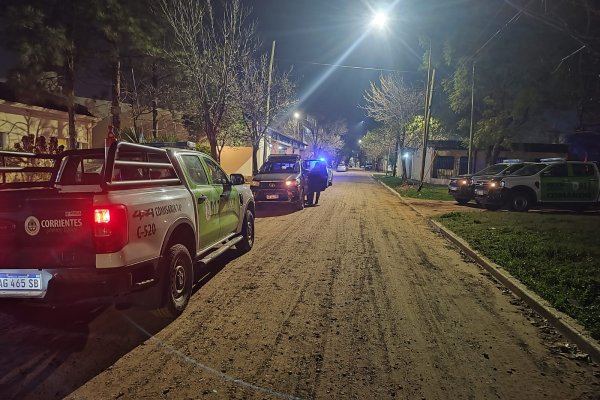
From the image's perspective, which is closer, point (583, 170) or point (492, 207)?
point (583, 170)

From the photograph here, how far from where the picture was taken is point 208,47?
685 inches

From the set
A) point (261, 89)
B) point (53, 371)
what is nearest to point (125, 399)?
point (53, 371)

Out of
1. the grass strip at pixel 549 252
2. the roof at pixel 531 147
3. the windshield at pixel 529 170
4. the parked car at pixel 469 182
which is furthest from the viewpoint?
the roof at pixel 531 147

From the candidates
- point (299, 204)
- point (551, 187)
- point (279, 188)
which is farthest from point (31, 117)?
point (551, 187)

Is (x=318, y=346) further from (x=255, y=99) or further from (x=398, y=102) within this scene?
(x=398, y=102)

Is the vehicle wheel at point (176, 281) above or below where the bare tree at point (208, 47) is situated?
below

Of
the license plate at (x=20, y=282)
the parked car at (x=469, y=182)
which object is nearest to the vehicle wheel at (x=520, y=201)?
the parked car at (x=469, y=182)

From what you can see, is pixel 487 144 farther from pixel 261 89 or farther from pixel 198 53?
pixel 198 53

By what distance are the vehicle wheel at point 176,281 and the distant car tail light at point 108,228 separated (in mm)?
830

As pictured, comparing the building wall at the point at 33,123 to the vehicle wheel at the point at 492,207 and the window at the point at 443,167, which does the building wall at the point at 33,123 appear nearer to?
the vehicle wheel at the point at 492,207

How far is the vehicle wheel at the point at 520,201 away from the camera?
1447 centimetres

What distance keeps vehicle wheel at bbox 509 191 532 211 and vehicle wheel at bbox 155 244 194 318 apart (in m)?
13.4

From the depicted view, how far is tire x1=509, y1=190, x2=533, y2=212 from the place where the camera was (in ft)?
47.5

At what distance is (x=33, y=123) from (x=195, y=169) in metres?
18.7
